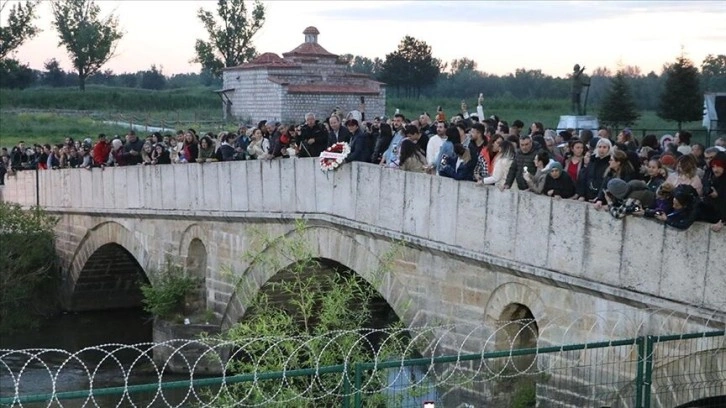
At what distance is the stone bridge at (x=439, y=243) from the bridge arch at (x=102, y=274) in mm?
1565

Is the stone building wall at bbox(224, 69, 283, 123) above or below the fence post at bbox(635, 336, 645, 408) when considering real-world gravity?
above

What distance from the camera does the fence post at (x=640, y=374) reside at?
8.93m

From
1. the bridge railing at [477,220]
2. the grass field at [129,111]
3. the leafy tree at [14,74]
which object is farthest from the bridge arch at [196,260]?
the leafy tree at [14,74]

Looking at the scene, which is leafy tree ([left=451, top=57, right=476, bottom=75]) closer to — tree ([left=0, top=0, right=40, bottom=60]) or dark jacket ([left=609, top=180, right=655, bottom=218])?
tree ([left=0, top=0, right=40, bottom=60])

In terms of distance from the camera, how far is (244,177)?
1750 cm

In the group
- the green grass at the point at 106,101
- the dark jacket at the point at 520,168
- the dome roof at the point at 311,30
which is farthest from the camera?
the green grass at the point at 106,101

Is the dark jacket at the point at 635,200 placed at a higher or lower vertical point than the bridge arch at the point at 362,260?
higher

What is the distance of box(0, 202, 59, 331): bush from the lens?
24.2m

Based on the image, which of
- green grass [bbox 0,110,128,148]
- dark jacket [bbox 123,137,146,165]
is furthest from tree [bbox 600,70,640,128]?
green grass [bbox 0,110,128,148]

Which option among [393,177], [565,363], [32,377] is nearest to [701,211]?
[565,363]

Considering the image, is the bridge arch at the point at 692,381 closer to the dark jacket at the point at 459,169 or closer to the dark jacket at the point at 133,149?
the dark jacket at the point at 459,169

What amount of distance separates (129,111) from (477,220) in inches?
2038

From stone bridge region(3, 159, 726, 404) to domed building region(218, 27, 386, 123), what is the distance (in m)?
21.3

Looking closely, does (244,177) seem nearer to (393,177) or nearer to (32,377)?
(393,177)
